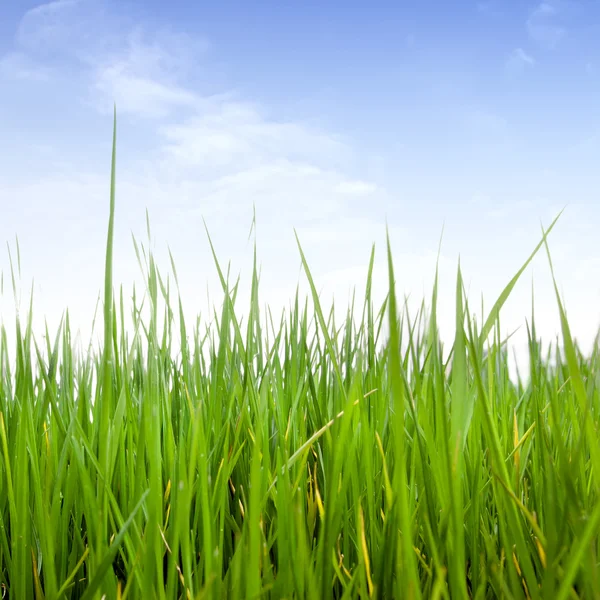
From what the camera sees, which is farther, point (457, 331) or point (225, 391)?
point (225, 391)

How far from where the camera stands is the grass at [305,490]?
2.27ft

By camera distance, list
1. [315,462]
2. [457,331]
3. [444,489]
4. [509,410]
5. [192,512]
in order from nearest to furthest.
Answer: [457,331]
[444,489]
[192,512]
[315,462]
[509,410]

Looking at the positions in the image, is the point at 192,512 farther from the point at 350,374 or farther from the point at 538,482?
the point at 538,482

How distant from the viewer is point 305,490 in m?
1.10

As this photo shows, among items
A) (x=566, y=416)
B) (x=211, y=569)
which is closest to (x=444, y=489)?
(x=211, y=569)

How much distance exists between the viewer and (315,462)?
1347 mm

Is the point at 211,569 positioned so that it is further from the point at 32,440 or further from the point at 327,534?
the point at 32,440

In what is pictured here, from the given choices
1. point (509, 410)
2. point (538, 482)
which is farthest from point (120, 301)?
point (509, 410)

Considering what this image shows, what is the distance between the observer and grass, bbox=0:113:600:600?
693 millimetres

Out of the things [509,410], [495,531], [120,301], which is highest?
[120,301]

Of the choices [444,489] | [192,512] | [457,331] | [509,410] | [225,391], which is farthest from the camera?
[509,410]

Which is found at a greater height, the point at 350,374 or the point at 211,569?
the point at 350,374

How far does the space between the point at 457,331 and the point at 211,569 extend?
1.34ft

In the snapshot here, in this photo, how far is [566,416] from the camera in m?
1.49
